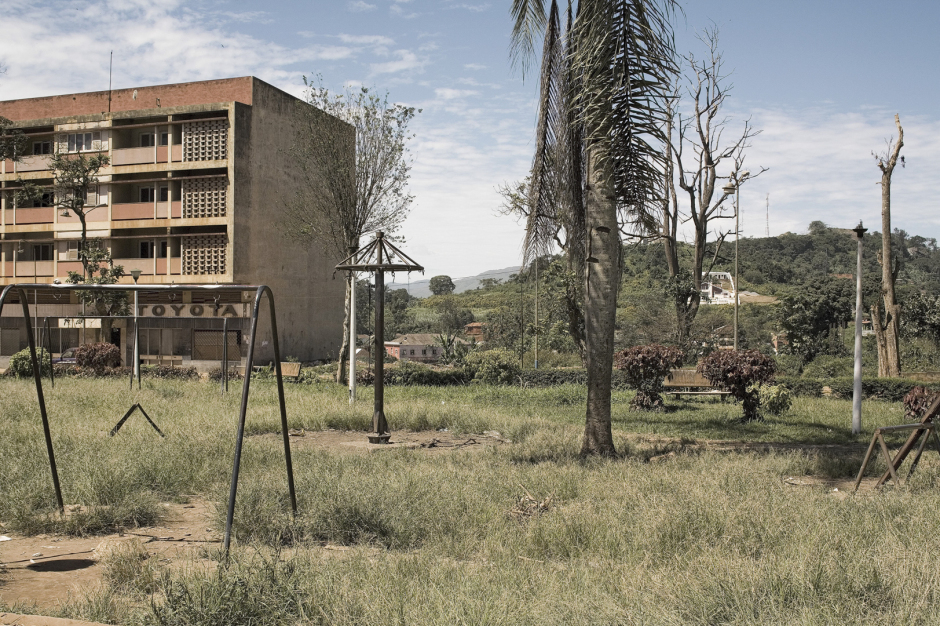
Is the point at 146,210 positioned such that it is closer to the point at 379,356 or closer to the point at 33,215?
the point at 33,215

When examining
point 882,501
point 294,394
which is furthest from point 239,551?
point 294,394

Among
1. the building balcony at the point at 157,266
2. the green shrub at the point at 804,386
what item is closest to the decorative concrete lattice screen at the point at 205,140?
the building balcony at the point at 157,266

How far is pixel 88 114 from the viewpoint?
39.4 meters

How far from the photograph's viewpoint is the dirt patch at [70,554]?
5168 millimetres

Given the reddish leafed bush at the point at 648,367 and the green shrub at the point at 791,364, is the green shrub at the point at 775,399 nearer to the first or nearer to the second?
the reddish leafed bush at the point at 648,367

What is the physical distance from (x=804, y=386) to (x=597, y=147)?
15.8 metres

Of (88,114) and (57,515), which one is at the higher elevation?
(88,114)

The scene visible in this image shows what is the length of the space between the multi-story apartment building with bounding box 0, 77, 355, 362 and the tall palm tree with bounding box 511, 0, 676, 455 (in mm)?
22875

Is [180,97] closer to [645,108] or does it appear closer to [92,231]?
[92,231]

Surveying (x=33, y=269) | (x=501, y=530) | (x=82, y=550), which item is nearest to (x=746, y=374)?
(x=501, y=530)

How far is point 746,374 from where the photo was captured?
1652 centimetres

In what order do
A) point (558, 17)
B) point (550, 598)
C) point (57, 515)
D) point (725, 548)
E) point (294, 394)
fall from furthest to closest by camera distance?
point (294, 394) → point (558, 17) → point (57, 515) → point (725, 548) → point (550, 598)

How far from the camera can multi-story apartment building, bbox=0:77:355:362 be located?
117 feet

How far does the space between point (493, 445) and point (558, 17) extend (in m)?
6.75
